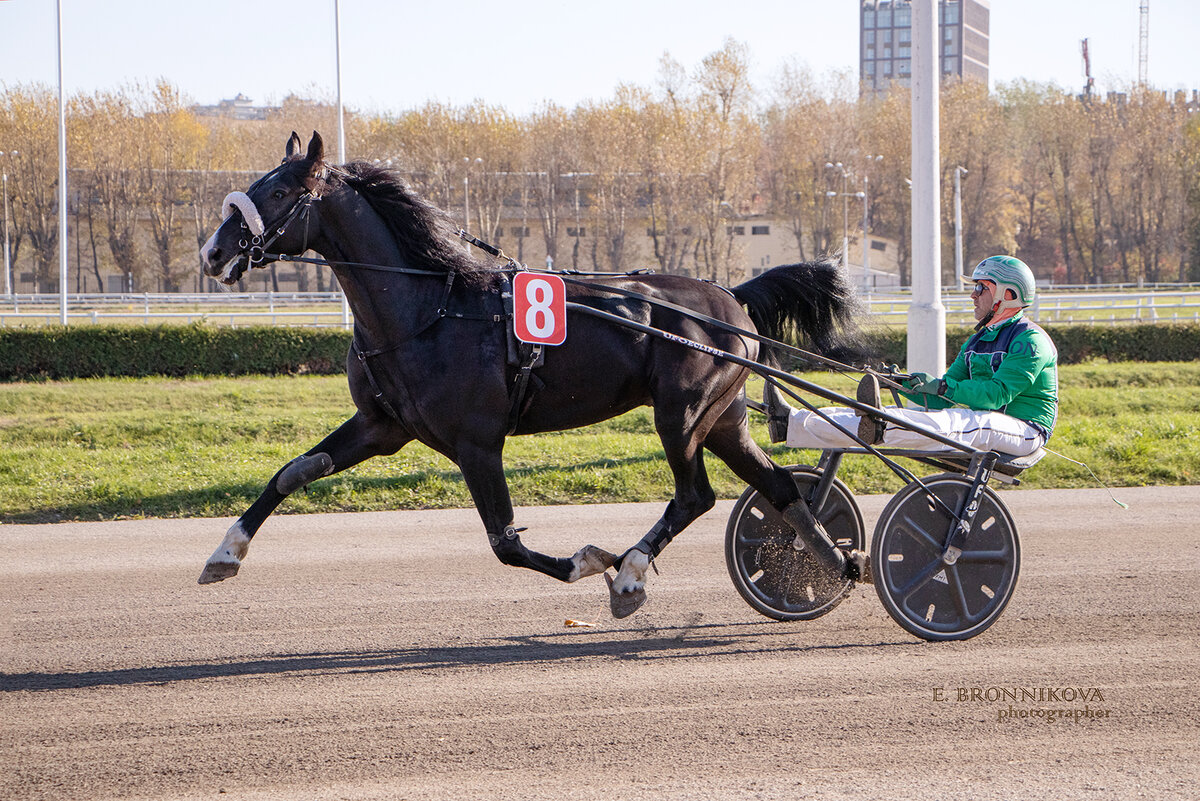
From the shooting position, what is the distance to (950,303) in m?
31.2

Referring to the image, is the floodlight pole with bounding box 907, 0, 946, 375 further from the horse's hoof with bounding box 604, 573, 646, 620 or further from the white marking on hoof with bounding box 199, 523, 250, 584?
the white marking on hoof with bounding box 199, 523, 250, 584

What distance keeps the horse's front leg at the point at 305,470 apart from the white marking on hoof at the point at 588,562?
81cm

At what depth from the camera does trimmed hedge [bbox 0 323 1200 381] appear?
15.9 meters

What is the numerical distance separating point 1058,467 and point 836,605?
451 cm

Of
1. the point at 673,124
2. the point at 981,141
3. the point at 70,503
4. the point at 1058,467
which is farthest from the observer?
the point at 981,141

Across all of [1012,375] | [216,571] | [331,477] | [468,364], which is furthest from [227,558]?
[331,477]

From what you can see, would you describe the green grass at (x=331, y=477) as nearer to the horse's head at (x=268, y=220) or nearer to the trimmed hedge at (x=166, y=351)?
the trimmed hedge at (x=166, y=351)

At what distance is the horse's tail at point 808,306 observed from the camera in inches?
199

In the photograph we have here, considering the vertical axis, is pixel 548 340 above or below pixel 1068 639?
above

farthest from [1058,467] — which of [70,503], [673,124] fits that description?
[673,124]

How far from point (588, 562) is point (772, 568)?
2.83 feet

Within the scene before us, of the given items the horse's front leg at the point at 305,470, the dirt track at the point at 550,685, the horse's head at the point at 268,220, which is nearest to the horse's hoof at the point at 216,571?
the horse's front leg at the point at 305,470

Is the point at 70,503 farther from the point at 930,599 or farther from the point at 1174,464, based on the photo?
the point at 1174,464

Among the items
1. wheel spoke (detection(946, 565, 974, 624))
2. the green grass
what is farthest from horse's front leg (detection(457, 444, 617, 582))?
the green grass
